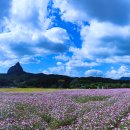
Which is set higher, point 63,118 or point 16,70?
point 16,70

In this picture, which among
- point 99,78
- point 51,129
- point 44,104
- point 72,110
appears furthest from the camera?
point 99,78

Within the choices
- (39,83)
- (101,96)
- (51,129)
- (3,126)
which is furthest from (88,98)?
(39,83)

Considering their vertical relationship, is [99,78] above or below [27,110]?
above

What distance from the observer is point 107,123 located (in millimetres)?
13984

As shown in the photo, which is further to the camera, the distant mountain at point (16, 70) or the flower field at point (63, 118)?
the distant mountain at point (16, 70)

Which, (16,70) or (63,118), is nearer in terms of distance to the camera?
(63,118)

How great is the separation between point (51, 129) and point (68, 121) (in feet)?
5.51

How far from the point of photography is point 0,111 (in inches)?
683

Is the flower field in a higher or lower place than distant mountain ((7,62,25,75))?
lower

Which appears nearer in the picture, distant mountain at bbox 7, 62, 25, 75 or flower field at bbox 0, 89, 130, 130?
flower field at bbox 0, 89, 130, 130

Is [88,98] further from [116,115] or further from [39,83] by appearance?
[39,83]

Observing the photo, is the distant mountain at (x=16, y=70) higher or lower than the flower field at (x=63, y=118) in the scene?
higher

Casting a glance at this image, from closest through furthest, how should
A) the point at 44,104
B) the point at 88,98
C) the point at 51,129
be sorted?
1. the point at 51,129
2. the point at 44,104
3. the point at 88,98

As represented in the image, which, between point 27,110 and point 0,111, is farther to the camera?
point 27,110
